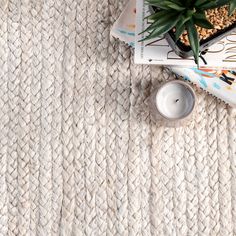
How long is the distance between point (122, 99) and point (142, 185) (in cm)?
15

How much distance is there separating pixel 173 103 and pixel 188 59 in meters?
0.07

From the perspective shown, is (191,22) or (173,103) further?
(173,103)

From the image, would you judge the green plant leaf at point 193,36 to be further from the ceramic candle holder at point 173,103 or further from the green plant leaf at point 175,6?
the ceramic candle holder at point 173,103

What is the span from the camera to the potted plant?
0.65 metres

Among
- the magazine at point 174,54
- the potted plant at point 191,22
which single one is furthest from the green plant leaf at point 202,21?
the magazine at point 174,54

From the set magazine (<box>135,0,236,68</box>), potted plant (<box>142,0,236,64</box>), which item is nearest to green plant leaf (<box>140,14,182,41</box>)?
potted plant (<box>142,0,236,64</box>)

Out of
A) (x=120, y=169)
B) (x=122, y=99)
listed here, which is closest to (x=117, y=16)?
(x=122, y=99)

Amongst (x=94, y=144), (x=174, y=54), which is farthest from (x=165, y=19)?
(x=94, y=144)

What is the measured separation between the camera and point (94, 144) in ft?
Answer: 2.71

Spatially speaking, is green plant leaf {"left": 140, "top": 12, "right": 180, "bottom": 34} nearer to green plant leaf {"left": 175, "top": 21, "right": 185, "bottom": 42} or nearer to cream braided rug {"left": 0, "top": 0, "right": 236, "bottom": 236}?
green plant leaf {"left": 175, "top": 21, "right": 185, "bottom": 42}

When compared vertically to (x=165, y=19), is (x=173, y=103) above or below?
below

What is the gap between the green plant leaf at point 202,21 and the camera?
0.65 m

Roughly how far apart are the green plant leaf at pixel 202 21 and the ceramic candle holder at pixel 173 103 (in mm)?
138

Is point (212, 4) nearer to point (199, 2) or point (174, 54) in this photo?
point (199, 2)
